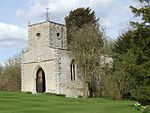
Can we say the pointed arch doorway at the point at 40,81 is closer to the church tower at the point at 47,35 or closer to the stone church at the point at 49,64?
the stone church at the point at 49,64

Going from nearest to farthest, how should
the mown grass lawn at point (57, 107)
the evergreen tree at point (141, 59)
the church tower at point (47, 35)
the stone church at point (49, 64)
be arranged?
the mown grass lawn at point (57, 107), the evergreen tree at point (141, 59), the stone church at point (49, 64), the church tower at point (47, 35)

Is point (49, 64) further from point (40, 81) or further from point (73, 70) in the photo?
point (73, 70)

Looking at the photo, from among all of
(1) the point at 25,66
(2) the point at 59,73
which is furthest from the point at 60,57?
(1) the point at 25,66

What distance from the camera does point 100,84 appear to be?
147 ft

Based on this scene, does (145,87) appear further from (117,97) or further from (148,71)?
(117,97)

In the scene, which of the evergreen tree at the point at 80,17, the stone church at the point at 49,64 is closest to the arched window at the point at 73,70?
the stone church at the point at 49,64

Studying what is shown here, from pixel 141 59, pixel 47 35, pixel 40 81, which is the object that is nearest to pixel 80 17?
pixel 47 35

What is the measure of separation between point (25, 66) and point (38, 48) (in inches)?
123

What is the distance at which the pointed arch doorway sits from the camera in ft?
146

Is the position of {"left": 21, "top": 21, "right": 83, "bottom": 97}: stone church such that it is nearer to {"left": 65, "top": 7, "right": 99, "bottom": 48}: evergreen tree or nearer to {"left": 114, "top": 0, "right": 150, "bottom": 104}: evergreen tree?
{"left": 65, "top": 7, "right": 99, "bottom": 48}: evergreen tree

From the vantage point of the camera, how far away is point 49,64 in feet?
141

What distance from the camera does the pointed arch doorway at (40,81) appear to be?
146ft

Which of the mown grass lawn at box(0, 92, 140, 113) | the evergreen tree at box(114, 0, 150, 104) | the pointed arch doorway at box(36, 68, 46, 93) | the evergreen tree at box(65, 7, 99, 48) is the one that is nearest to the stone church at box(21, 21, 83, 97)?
the pointed arch doorway at box(36, 68, 46, 93)

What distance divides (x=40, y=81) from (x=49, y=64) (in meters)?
3.05
